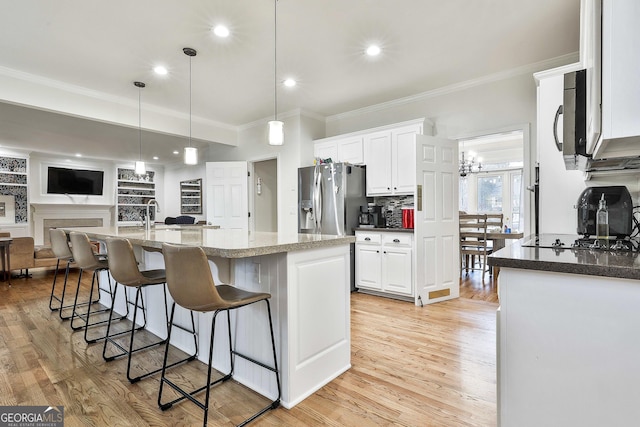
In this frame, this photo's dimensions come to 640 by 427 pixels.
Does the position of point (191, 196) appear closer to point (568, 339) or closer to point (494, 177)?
point (494, 177)

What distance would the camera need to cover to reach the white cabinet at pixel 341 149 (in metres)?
4.59

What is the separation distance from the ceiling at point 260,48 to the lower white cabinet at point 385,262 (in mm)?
1933

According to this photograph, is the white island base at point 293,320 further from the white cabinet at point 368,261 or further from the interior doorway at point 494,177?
the interior doorway at point 494,177

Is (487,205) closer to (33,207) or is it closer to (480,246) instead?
(480,246)

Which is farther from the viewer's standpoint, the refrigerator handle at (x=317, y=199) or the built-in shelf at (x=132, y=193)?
the built-in shelf at (x=132, y=193)

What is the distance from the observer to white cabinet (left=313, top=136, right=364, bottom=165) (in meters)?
4.59

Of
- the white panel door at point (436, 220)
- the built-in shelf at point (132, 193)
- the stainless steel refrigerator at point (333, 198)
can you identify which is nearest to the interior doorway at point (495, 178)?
the white panel door at point (436, 220)

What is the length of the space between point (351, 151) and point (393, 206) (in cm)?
100

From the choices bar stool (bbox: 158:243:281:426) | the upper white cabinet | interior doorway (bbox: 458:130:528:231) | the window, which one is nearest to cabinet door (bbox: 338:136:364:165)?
bar stool (bbox: 158:243:281:426)

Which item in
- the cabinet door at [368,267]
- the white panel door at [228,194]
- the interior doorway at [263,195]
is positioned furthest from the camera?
the interior doorway at [263,195]

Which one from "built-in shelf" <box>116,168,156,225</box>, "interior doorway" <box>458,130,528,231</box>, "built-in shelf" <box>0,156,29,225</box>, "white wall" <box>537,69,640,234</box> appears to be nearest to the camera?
"white wall" <box>537,69,640,234</box>

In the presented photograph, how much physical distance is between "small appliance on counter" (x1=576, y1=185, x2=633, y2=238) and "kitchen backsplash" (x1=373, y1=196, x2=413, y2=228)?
2.46m

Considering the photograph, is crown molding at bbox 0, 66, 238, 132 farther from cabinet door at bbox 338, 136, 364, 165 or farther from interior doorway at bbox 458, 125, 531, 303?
interior doorway at bbox 458, 125, 531, 303

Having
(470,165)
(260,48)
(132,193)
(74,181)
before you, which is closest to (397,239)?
(260,48)
